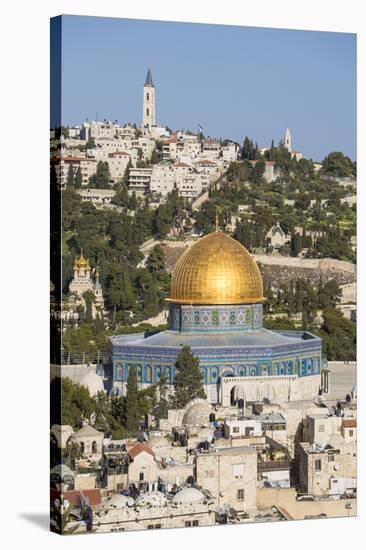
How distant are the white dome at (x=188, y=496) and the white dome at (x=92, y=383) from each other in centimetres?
148

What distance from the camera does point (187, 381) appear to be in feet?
72.9

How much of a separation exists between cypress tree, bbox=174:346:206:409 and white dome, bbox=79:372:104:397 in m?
0.86

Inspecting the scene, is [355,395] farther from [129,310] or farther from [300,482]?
[129,310]

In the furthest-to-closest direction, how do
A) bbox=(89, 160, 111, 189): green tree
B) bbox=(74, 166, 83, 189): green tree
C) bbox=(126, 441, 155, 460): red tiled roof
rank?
bbox=(89, 160, 111, 189): green tree
bbox=(74, 166, 83, 189): green tree
bbox=(126, 441, 155, 460): red tiled roof

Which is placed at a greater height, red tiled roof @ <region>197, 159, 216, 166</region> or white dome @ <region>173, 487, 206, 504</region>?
red tiled roof @ <region>197, 159, 216, 166</region>

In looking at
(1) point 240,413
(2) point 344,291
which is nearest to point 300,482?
(1) point 240,413

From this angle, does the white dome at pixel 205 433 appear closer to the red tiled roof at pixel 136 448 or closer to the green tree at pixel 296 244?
the red tiled roof at pixel 136 448

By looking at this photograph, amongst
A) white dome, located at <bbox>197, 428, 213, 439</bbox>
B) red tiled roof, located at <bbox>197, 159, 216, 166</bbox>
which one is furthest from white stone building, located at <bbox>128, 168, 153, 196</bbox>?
white dome, located at <bbox>197, 428, 213, 439</bbox>

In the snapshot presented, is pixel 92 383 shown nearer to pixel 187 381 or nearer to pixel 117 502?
pixel 187 381

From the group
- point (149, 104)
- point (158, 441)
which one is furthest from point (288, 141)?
point (158, 441)

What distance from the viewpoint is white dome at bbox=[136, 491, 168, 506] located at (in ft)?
66.2

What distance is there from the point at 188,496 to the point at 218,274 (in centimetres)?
473

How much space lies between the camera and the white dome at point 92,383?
21027 mm

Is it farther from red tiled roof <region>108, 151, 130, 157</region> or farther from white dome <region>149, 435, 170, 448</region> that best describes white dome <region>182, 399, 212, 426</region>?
red tiled roof <region>108, 151, 130, 157</region>
